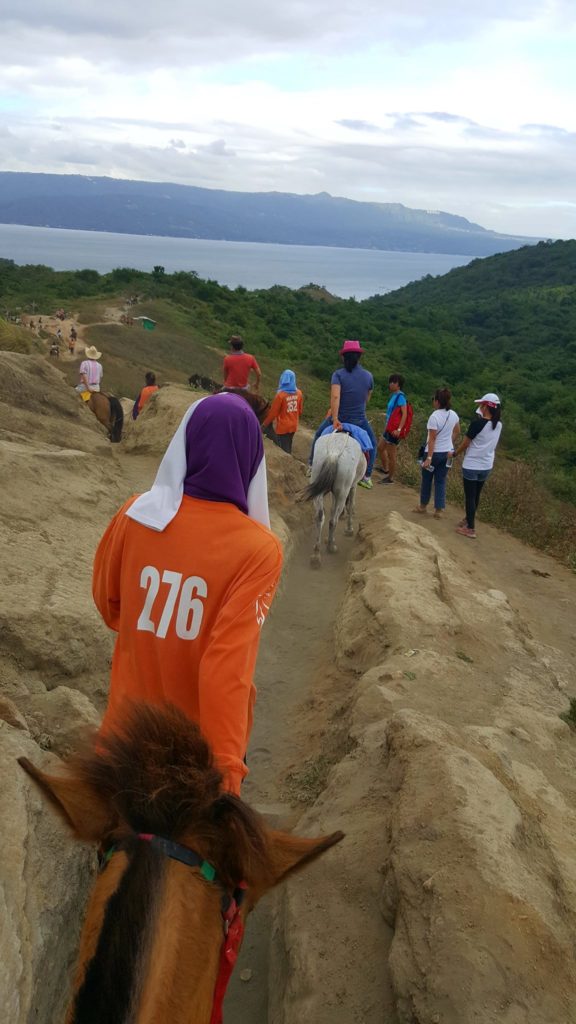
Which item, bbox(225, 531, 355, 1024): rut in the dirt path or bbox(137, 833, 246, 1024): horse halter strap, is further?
bbox(225, 531, 355, 1024): rut in the dirt path

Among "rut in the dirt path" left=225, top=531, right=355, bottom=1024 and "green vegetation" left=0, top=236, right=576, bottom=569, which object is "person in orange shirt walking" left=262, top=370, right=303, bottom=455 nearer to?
"green vegetation" left=0, top=236, right=576, bottom=569

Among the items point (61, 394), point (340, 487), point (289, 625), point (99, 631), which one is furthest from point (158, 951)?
point (61, 394)

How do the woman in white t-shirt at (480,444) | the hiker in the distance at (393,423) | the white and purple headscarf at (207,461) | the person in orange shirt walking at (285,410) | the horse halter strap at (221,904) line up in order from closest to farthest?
the horse halter strap at (221,904) → the white and purple headscarf at (207,461) → the woman in white t-shirt at (480,444) → the person in orange shirt walking at (285,410) → the hiker in the distance at (393,423)

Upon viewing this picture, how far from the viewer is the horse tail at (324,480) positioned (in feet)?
27.3

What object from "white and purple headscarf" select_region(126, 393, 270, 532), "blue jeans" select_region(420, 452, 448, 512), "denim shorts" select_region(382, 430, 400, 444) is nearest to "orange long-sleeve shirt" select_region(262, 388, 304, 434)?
"denim shorts" select_region(382, 430, 400, 444)

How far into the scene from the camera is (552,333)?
43.5 metres

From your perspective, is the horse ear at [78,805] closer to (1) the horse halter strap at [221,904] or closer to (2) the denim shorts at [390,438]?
(1) the horse halter strap at [221,904]

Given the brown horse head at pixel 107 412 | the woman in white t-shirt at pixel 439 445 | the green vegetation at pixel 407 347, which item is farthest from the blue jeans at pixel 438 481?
the brown horse head at pixel 107 412

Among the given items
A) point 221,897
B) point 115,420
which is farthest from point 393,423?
point 221,897

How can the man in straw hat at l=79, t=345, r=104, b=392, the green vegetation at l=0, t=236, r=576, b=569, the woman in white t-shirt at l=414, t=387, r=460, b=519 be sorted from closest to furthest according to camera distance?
the woman in white t-shirt at l=414, t=387, r=460, b=519, the man in straw hat at l=79, t=345, r=104, b=392, the green vegetation at l=0, t=236, r=576, b=569

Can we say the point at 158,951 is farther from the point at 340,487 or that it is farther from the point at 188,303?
the point at 188,303

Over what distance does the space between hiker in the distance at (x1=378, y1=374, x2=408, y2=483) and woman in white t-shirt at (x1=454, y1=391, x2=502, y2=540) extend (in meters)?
1.88

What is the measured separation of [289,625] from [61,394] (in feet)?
18.0

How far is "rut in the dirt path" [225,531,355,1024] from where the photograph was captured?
9.87ft
